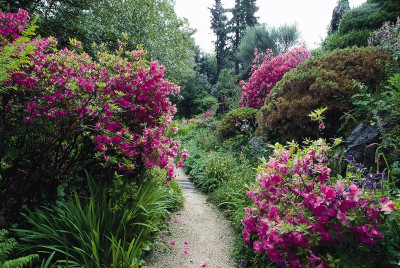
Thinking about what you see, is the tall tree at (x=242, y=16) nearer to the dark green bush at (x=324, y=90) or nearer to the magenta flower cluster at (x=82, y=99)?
the dark green bush at (x=324, y=90)

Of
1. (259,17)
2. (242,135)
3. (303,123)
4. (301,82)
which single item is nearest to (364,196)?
(303,123)

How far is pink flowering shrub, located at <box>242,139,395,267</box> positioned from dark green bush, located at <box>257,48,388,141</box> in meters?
2.25

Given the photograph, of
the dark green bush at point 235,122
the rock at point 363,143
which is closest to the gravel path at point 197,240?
the rock at point 363,143

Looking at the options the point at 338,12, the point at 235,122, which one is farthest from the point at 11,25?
the point at 338,12

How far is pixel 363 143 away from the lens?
314cm

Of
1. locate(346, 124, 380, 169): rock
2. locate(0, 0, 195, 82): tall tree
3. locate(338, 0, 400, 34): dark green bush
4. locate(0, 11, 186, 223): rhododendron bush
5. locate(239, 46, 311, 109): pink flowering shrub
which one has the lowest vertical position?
locate(346, 124, 380, 169): rock

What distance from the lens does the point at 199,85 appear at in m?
23.5

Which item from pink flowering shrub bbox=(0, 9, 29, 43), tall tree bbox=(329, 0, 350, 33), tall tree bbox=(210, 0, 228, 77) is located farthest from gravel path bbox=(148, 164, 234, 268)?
tall tree bbox=(210, 0, 228, 77)

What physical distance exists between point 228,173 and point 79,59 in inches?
138

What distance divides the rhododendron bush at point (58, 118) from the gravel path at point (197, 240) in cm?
118

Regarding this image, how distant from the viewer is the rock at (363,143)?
2996mm

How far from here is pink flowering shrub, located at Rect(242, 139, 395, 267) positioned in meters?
1.57

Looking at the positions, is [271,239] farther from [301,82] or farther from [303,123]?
[301,82]

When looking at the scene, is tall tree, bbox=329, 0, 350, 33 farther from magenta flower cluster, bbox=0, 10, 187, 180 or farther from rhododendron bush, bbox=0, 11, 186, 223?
rhododendron bush, bbox=0, 11, 186, 223
